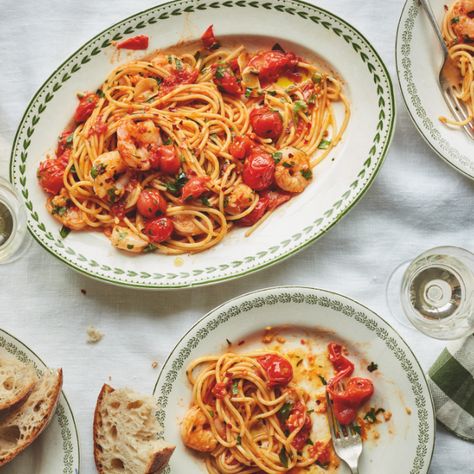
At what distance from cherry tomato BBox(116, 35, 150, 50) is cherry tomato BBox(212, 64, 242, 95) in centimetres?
37

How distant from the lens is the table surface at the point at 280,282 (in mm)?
3711

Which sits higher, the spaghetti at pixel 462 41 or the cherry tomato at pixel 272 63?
the spaghetti at pixel 462 41

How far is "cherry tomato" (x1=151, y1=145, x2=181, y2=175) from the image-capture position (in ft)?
11.9

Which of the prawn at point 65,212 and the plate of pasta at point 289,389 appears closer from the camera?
the plate of pasta at point 289,389

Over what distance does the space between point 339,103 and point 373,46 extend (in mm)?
326

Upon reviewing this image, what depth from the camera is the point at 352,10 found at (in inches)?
152

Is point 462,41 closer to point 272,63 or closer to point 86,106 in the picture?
point 272,63

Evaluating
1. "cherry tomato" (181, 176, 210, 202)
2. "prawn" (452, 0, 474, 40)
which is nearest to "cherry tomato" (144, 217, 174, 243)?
"cherry tomato" (181, 176, 210, 202)

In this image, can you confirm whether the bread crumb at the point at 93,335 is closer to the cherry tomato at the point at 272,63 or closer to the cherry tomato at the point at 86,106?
the cherry tomato at the point at 86,106

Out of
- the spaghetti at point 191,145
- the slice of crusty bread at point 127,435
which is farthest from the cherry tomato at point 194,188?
the slice of crusty bread at point 127,435

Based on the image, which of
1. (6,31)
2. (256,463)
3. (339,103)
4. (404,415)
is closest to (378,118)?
(339,103)

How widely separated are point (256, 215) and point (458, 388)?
1.32 metres

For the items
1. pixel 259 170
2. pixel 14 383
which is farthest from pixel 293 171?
pixel 14 383

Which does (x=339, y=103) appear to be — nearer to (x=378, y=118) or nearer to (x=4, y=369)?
(x=378, y=118)
